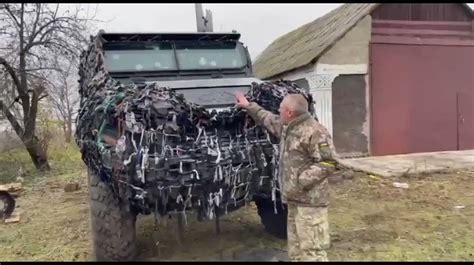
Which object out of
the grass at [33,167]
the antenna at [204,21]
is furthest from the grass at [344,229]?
the grass at [33,167]

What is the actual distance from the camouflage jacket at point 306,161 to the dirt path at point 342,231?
1258mm

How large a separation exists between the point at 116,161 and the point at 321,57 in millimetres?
7739

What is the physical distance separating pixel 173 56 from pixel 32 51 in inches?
304

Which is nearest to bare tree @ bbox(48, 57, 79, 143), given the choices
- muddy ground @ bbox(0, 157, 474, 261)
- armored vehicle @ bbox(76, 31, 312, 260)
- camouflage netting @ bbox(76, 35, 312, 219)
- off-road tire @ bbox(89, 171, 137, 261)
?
muddy ground @ bbox(0, 157, 474, 261)

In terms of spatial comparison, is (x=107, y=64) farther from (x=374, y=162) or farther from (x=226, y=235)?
(x=374, y=162)

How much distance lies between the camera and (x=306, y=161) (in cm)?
356

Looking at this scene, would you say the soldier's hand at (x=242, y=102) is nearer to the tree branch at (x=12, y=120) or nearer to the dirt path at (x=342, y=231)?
the dirt path at (x=342, y=231)

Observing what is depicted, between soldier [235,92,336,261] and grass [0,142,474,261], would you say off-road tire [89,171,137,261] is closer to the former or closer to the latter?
grass [0,142,474,261]

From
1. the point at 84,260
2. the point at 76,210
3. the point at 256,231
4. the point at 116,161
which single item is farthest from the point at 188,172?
the point at 76,210

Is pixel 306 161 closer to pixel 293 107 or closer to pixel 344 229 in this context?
pixel 293 107

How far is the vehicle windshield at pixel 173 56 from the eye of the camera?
540 cm

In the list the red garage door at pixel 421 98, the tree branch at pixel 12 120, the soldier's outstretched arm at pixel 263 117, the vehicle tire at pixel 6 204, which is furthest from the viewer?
the tree branch at pixel 12 120

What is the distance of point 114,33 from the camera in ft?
18.0

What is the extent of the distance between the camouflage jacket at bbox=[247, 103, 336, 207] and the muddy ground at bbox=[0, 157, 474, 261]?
127 centimetres
